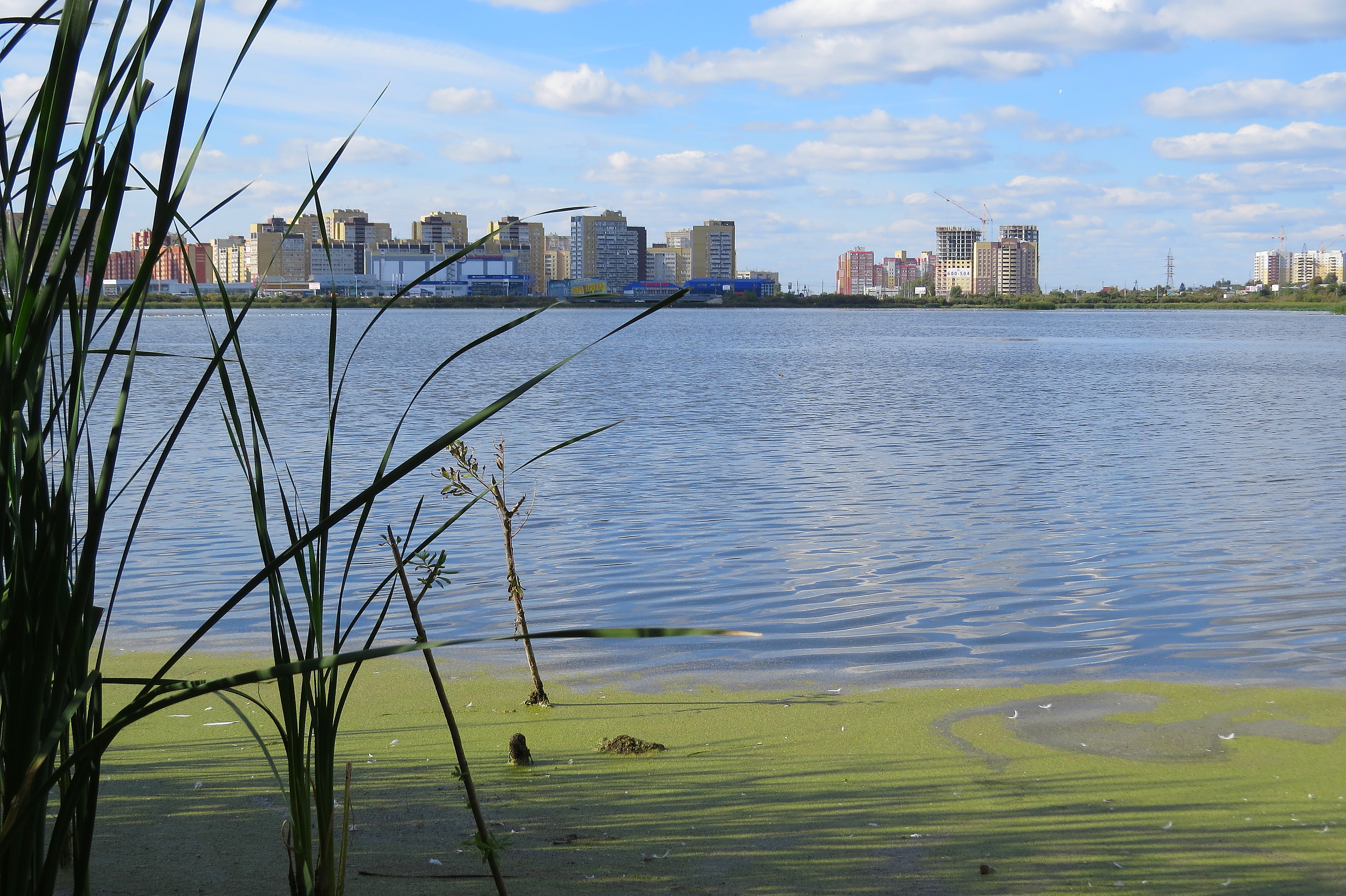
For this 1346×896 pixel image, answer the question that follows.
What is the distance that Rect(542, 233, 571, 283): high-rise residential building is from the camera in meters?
180

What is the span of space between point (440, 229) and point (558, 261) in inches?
741

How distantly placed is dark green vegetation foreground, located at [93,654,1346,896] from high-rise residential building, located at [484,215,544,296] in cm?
14890

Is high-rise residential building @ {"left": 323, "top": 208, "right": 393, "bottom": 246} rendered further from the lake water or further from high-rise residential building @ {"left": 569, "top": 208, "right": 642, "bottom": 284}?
the lake water

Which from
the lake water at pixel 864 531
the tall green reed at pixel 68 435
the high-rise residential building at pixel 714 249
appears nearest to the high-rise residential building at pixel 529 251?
the high-rise residential building at pixel 714 249

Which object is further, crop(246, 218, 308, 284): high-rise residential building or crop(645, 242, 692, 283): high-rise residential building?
crop(645, 242, 692, 283): high-rise residential building

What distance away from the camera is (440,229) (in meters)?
184

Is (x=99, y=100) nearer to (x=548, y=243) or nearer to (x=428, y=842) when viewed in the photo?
(x=428, y=842)

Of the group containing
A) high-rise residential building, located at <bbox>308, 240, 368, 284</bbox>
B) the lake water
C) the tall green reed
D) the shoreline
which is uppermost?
high-rise residential building, located at <bbox>308, 240, 368, 284</bbox>

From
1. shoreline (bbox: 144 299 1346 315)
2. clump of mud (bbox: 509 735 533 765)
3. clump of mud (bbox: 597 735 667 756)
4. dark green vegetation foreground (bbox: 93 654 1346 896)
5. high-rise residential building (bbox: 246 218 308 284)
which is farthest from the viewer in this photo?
high-rise residential building (bbox: 246 218 308 284)

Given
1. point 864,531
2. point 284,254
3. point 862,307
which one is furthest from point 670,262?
point 864,531

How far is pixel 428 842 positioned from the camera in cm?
328

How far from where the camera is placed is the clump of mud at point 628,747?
4.25 metres

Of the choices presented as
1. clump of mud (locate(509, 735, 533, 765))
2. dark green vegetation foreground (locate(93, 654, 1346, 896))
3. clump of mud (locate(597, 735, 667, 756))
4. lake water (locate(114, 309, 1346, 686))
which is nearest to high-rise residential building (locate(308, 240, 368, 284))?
lake water (locate(114, 309, 1346, 686))

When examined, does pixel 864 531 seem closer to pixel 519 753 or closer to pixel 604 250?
pixel 519 753
